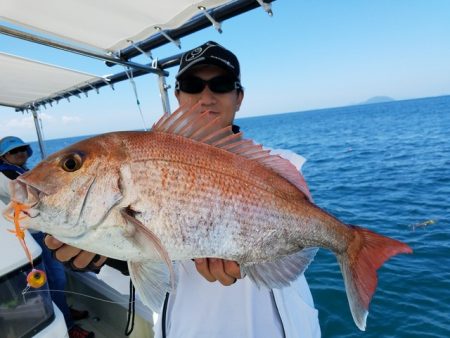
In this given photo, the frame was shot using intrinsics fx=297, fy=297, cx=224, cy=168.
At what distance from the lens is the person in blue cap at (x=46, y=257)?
395 cm

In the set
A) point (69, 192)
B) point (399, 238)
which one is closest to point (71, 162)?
point (69, 192)

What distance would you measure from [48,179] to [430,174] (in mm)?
17118

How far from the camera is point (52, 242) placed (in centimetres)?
155

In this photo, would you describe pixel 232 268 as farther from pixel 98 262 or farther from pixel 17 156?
pixel 17 156

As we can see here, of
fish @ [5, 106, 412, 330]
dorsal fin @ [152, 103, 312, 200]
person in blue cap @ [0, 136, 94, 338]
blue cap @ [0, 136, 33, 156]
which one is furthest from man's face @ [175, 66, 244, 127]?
blue cap @ [0, 136, 33, 156]

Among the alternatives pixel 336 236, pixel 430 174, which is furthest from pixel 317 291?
pixel 430 174

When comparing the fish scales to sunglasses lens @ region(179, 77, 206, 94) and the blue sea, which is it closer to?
sunglasses lens @ region(179, 77, 206, 94)

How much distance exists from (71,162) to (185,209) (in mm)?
554

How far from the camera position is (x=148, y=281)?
1.44 m

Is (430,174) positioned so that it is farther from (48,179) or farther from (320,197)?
(48,179)

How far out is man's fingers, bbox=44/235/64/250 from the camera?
1542mm

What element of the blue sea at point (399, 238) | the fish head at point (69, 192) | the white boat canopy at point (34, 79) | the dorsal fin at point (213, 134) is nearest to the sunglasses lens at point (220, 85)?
the dorsal fin at point (213, 134)

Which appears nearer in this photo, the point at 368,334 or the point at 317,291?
the point at 368,334

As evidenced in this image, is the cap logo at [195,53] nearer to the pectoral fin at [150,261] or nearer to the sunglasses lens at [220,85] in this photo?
the sunglasses lens at [220,85]
